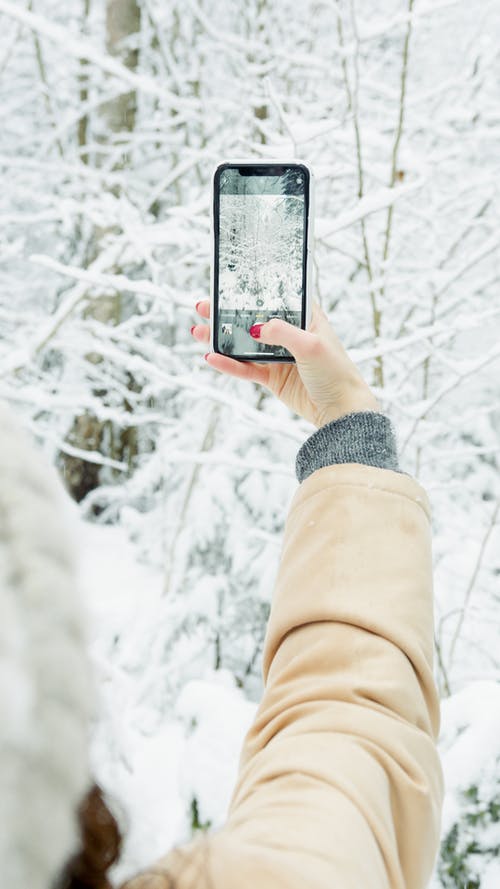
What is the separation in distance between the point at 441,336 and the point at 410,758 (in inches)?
92.9

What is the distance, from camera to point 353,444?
3.80 feet

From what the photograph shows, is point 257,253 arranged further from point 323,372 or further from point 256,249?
point 323,372

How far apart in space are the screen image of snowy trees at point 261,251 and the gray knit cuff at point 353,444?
0.43 m

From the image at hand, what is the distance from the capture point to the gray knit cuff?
113 cm

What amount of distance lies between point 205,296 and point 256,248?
1221 mm

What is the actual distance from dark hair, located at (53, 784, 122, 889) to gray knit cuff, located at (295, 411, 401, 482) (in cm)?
69

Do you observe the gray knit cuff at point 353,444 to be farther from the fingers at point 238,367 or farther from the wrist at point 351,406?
the fingers at point 238,367

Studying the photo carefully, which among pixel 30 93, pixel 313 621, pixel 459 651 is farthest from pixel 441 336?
pixel 30 93

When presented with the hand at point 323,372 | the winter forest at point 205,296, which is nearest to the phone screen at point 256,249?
the hand at point 323,372

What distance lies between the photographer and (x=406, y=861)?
0.82 meters

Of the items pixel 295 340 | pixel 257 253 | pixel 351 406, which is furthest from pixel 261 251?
pixel 351 406

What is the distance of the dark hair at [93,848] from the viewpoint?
49 cm

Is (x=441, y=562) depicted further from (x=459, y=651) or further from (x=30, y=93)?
(x=30, y=93)

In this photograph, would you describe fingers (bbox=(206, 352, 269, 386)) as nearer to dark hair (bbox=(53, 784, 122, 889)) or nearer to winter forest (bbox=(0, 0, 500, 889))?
winter forest (bbox=(0, 0, 500, 889))
